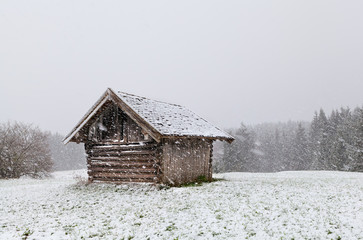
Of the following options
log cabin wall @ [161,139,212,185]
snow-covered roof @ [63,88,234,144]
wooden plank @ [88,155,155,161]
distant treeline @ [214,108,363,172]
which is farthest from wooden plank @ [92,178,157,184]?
distant treeline @ [214,108,363,172]

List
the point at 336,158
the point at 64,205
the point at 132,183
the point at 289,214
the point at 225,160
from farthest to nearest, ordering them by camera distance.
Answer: the point at 225,160
the point at 336,158
the point at 132,183
the point at 64,205
the point at 289,214

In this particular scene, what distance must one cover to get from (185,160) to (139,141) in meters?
3.46

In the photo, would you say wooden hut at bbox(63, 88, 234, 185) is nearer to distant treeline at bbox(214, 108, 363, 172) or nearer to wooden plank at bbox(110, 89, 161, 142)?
wooden plank at bbox(110, 89, 161, 142)

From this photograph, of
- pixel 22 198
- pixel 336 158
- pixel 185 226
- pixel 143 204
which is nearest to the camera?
pixel 185 226

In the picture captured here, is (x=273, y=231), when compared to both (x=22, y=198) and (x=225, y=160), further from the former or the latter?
(x=225, y=160)

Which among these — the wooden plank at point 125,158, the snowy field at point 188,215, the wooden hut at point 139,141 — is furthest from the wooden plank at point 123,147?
the snowy field at point 188,215

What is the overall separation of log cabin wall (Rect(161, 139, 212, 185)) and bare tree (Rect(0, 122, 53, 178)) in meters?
26.8

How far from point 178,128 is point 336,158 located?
4560 cm

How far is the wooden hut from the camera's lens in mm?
15883

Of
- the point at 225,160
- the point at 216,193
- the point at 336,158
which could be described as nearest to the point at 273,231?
the point at 216,193

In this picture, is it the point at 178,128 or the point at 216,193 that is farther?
the point at 178,128

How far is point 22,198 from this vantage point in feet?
50.5

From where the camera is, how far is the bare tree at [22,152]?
112ft

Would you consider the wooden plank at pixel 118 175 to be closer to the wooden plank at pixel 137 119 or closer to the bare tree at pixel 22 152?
the wooden plank at pixel 137 119
